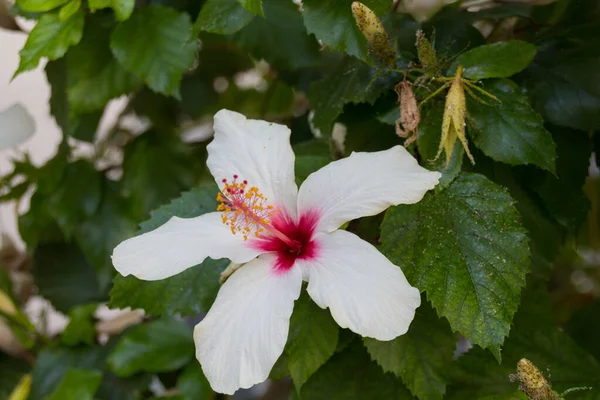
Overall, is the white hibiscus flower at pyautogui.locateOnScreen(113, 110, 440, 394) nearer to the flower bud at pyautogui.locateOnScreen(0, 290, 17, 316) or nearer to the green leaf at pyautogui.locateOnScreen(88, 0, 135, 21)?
the green leaf at pyautogui.locateOnScreen(88, 0, 135, 21)

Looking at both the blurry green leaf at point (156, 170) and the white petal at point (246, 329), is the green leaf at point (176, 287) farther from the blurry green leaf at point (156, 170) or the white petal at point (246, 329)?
the blurry green leaf at point (156, 170)

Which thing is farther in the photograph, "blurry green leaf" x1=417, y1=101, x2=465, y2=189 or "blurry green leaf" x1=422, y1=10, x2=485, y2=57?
"blurry green leaf" x1=422, y1=10, x2=485, y2=57

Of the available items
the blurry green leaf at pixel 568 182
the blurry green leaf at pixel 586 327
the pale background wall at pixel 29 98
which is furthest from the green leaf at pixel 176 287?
the pale background wall at pixel 29 98

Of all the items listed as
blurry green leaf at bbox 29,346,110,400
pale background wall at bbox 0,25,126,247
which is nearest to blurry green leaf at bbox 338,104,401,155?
blurry green leaf at bbox 29,346,110,400

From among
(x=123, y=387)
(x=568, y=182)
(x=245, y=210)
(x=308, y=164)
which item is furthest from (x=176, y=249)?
(x=123, y=387)

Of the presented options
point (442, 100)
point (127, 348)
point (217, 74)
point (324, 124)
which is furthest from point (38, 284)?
point (442, 100)

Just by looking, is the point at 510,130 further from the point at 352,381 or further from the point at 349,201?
the point at 352,381
